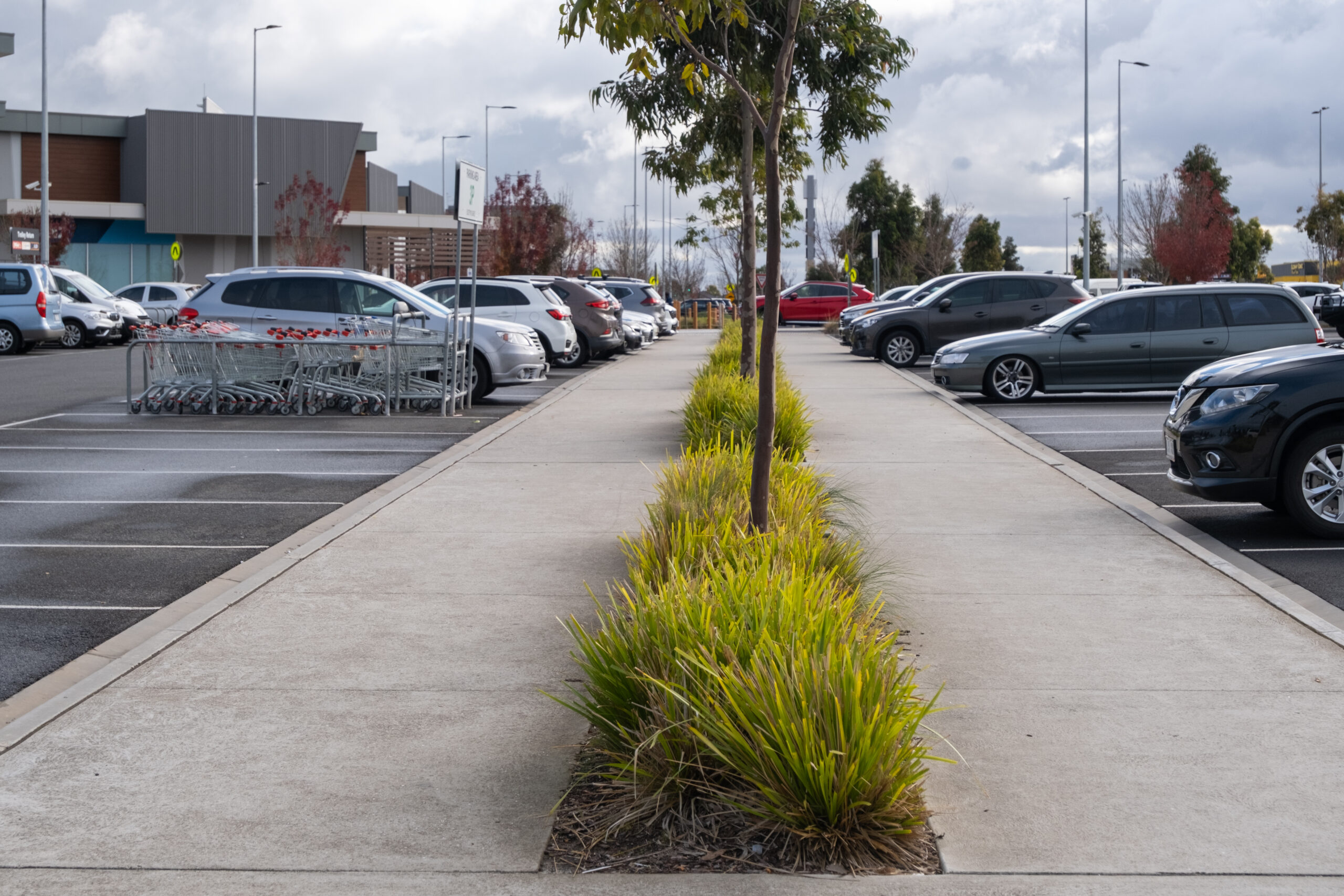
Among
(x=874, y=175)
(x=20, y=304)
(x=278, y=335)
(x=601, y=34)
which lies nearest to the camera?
(x=601, y=34)

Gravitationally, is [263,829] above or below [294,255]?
below

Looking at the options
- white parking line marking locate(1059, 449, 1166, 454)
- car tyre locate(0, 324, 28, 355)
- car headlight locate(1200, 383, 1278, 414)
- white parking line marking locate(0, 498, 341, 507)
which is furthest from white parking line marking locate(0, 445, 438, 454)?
car tyre locate(0, 324, 28, 355)

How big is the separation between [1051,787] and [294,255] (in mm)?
63830

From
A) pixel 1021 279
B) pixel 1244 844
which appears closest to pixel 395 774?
pixel 1244 844

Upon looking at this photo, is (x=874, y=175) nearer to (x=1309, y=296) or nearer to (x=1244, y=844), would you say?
(x=1309, y=296)

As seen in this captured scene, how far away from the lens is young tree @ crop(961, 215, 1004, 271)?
7519 cm

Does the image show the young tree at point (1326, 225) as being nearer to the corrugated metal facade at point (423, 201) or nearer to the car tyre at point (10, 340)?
the corrugated metal facade at point (423, 201)

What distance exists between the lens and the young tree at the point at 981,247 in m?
75.2

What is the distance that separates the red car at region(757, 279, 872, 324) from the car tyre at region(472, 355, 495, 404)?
31.4 m

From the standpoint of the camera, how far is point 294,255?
64812mm

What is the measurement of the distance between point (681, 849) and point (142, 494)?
7.73 m

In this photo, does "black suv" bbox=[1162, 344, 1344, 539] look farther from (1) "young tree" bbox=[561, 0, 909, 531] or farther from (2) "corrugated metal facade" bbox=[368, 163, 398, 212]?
(2) "corrugated metal facade" bbox=[368, 163, 398, 212]

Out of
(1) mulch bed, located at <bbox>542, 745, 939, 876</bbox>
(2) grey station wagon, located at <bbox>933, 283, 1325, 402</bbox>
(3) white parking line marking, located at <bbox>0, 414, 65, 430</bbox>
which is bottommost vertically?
(1) mulch bed, located at <bbox>542, 745, 939, 876</bbox>

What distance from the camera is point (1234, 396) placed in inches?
355
